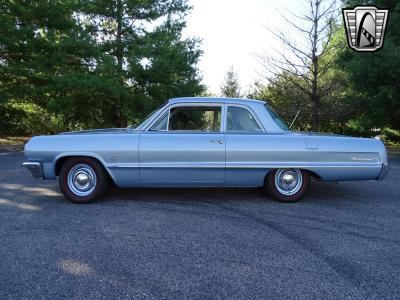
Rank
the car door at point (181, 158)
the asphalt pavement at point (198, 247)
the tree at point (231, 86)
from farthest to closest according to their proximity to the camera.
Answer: the tree at point (231, 86) < the car door at point (181, 158) < the asphalt pavement at point (198, 247)

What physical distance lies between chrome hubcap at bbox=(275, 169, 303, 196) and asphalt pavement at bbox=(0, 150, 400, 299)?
24cm

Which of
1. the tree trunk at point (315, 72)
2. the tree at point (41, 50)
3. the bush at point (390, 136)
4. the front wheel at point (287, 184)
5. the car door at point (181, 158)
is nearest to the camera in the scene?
the car door at point (181, 158)

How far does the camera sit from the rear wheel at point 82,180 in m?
5.25

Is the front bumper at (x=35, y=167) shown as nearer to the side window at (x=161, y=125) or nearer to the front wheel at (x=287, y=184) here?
the side window at (x=161, y=125)

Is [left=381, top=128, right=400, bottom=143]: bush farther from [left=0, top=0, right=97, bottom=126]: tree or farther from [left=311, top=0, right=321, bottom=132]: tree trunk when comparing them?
[left=0, top=0, right=97, bottom=126]: tree

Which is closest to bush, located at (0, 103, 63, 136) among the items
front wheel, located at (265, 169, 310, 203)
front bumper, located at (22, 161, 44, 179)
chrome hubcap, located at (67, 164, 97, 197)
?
front bumper, located at (22, 161, 44, 179)

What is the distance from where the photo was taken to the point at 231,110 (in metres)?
5.48

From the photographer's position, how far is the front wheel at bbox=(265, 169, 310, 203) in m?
5.35

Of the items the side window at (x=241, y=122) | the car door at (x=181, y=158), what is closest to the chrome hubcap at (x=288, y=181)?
the side window at (x=241, y=122)

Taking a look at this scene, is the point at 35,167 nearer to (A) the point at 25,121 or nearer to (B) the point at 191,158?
(B) the point at 191,158

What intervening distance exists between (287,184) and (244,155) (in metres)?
0.82

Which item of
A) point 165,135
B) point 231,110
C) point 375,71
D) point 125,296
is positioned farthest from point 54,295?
point 375,71

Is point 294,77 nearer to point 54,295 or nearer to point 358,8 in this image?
point 358,8

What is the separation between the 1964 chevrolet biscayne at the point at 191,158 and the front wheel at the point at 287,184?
20 mm
